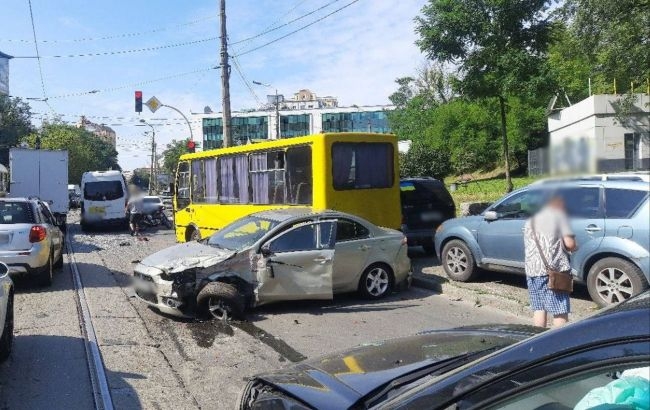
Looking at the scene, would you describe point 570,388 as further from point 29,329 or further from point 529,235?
point 29,329

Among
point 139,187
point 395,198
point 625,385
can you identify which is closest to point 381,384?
point 625,385

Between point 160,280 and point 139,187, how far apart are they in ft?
7.68

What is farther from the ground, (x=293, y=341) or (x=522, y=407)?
(x=522, y=407)

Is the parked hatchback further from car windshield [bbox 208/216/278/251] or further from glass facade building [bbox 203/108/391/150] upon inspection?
glass facade building [bbox 203/108/391/150]

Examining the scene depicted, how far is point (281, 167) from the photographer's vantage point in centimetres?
1145

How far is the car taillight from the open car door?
4.27m

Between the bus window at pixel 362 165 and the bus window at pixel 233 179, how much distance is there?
112 inches

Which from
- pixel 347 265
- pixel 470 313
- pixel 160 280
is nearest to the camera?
pixel 160 280

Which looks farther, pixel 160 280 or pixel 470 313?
pixel 470 313

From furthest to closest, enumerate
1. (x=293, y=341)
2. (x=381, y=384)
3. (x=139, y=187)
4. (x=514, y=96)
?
(x=514, y=96), (x=139, y=187), (x=293, y=341), (x=381, y=384)

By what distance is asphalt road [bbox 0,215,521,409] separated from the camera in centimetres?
510

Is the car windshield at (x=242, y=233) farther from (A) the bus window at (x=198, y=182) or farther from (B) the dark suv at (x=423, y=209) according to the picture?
(A) the bus window at (x=198, y=182)

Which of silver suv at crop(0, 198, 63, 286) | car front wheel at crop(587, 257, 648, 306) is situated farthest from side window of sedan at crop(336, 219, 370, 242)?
silver suv at crop(0, 198, 63, 286)

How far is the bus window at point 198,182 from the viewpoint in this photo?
1484 cm
